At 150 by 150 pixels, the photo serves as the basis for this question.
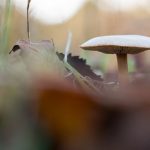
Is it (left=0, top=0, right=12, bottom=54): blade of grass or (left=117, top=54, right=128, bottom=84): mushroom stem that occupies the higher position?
(left=0, top=0, right=12, bottom=54): blade of grass

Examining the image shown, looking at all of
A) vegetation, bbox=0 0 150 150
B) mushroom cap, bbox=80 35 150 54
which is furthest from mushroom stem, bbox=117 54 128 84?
vegetation, bbox=0 0 150 150

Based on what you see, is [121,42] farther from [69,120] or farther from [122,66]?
[69,120]

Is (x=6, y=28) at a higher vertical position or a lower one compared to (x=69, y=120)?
higher

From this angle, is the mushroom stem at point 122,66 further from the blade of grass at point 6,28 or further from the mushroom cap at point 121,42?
the blade of grass at point 6,28

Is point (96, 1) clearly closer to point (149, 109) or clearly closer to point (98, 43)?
point (98, 43)

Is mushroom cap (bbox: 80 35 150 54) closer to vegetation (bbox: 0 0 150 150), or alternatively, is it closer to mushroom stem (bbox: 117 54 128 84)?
mushroom stem (bbox: 117 54 128 84)

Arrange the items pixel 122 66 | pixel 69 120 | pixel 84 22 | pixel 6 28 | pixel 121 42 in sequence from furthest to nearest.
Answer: pixel 84 22 → pixel 122 66 → pixel 121 42 → pixel 6 28 → pixel 69 120

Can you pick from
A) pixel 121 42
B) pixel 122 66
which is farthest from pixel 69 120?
pixel 122 66

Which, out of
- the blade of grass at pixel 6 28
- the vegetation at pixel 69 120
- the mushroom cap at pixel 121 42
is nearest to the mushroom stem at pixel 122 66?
the mushroom cap at pixel 121 42

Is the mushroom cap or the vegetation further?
the mushroom cap

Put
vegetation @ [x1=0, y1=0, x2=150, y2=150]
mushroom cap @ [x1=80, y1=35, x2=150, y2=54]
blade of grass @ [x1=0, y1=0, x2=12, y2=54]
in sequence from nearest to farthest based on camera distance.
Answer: vegetation @ [x1=0, y1=0, x2=150, y2=150] → blade of grass @ [x1=0, y1=0, x2=12, y2=54] → mushroom cap @ [x1=80, y1=35, x2=150, y2=54]

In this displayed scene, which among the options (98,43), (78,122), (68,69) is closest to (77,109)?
(78,122)

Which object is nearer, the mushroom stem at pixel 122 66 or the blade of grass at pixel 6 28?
the blade of grass at pixel 6 28
